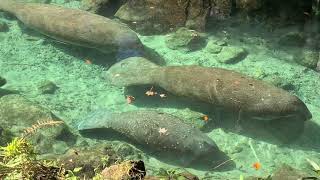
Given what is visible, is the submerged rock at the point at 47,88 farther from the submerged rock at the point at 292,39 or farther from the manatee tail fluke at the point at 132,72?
the submerged rock at the point at 292,39

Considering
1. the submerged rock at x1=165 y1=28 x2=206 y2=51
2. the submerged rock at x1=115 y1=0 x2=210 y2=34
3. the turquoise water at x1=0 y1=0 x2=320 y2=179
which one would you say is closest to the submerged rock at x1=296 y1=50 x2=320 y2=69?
the turquoise water at x1=0 y1=0 x2=320 y2=179

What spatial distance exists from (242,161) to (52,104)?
3776 millimetres

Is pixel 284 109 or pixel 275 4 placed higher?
pixel 275 4

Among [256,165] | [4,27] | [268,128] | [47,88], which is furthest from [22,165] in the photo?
[4,27]

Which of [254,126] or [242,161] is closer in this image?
[242,161]

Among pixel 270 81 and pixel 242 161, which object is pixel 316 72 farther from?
pixel 242 161

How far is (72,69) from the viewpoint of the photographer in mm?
9664

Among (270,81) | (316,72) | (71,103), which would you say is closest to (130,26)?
(71,103)

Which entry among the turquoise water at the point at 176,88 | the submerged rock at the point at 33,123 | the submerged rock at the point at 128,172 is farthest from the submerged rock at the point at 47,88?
the submerged rock at the point at 128,172

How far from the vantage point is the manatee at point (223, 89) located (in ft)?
26.1

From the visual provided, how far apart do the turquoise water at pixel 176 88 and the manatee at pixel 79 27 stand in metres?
0.05

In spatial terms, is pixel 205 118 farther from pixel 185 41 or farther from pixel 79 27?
pixel 79 27

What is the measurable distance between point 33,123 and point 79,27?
2.91 m

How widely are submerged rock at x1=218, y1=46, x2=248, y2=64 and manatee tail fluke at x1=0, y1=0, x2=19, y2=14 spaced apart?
523 centimetres
